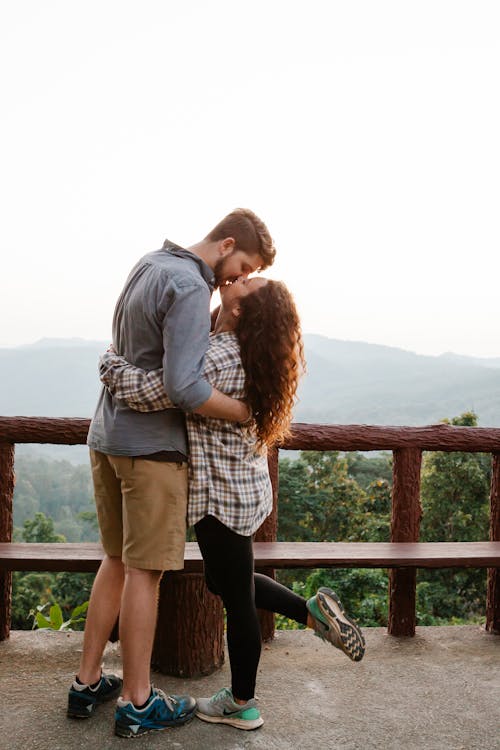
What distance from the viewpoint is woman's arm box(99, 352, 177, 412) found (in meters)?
2.53

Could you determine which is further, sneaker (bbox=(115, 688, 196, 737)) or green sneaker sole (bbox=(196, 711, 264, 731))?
green sneaker sole (bbox=(196, 711, 264, 731))

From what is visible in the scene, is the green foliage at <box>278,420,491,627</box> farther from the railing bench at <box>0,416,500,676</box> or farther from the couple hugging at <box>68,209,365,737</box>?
the couple hugging at <box>68,209,365,737</box>

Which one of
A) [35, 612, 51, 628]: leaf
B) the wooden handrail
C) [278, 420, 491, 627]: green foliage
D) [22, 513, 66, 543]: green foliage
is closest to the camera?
the wooden handrail

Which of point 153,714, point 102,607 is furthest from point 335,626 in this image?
point 102,607

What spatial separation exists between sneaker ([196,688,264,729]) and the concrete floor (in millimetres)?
28

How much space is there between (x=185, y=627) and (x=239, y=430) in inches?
43.9

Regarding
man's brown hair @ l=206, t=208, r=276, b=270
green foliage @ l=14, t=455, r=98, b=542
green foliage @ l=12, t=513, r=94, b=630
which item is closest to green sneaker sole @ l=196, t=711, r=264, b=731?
man's brown hair @ l=206, t=208, r=276, b=270

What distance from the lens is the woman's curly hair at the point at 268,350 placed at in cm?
262

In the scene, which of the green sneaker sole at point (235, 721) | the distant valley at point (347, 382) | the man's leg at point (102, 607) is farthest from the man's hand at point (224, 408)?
the distant valley at point (347, 382)

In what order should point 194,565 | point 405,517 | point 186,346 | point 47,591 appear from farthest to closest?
point 47,591 → point 405,517 → point 194,565 → point 186,346

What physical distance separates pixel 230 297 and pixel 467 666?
85.8 inches

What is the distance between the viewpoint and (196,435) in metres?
2.70

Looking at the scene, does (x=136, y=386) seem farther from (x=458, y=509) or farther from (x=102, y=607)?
(x=458, y=509)

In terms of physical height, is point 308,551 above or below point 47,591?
above
